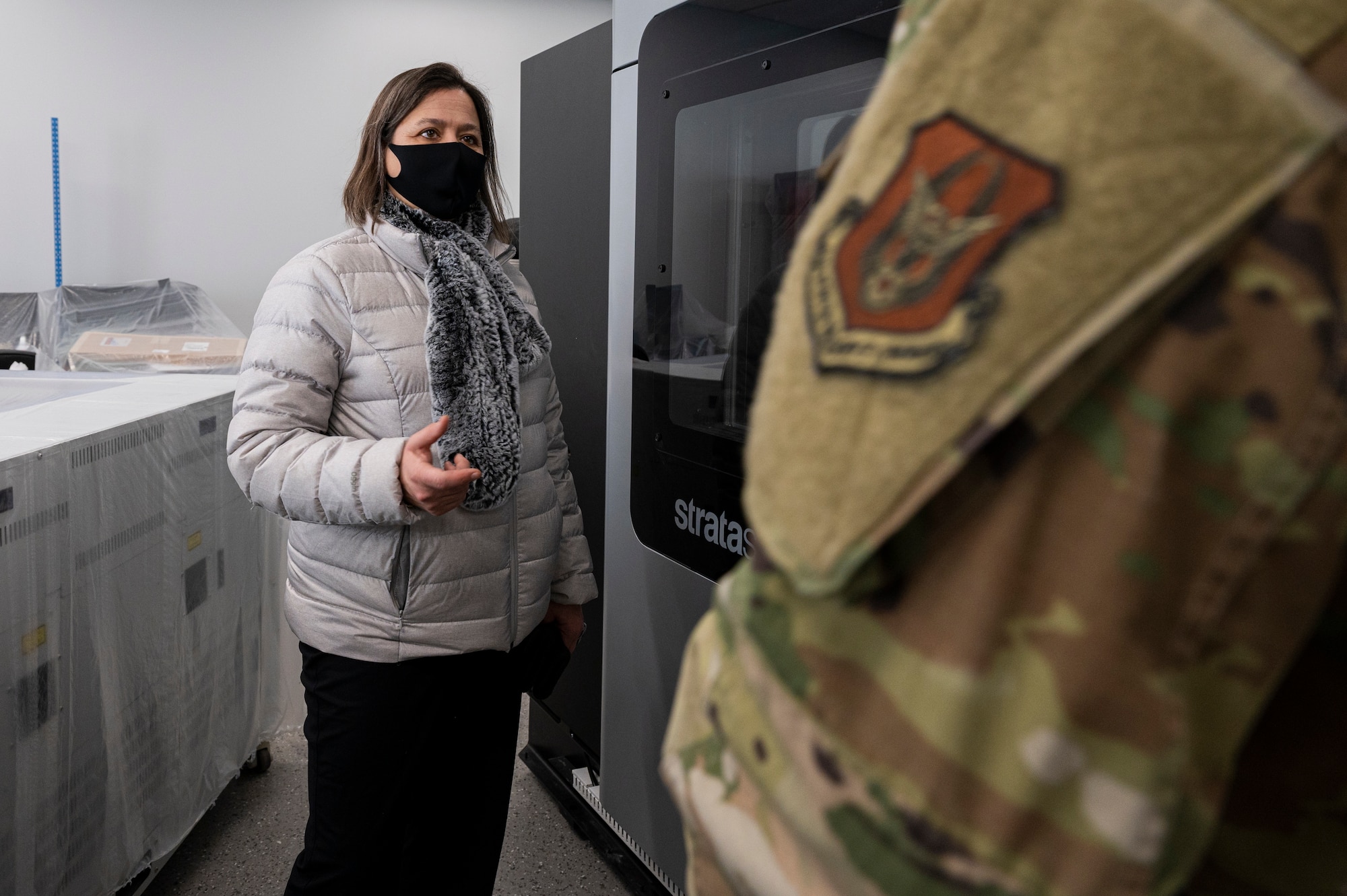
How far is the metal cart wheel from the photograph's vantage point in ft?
7.25

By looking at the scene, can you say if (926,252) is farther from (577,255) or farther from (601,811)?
(601,811)

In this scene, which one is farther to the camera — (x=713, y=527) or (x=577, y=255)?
(x=577, y=255)

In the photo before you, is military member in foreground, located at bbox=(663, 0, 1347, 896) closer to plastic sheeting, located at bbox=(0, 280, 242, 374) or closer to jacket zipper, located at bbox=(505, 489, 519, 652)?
jacket zipper, located at bbox=(505, 489, 519, 652)

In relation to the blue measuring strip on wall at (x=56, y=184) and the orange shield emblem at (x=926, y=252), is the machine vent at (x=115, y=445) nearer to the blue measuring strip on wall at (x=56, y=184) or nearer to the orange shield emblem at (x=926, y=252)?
the orange shield emblem at (x=926, y=252)

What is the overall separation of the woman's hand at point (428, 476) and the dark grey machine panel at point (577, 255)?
61 centimetres

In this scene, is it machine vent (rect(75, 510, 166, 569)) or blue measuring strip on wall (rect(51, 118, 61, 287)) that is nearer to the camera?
machine vent (rect(75, 510, 166, 569))

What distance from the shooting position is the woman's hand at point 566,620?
1581mm

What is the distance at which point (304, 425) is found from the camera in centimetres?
128

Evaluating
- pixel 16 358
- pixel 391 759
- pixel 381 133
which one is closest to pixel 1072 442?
pixel 391 759

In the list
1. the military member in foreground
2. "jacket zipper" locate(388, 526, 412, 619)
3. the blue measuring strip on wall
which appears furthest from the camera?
the blue measuring strip on wall

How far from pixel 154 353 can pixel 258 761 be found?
140 cm

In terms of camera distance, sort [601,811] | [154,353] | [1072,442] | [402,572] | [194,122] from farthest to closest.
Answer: [194,122] → [154,353] → [601,811] → [402,572] → [1072,442]

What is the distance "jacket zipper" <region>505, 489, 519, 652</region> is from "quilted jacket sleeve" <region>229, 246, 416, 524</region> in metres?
0.19

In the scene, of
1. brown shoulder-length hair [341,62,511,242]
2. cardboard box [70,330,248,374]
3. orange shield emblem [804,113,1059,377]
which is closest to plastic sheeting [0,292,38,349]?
cardboard box [70,330,248,374]
